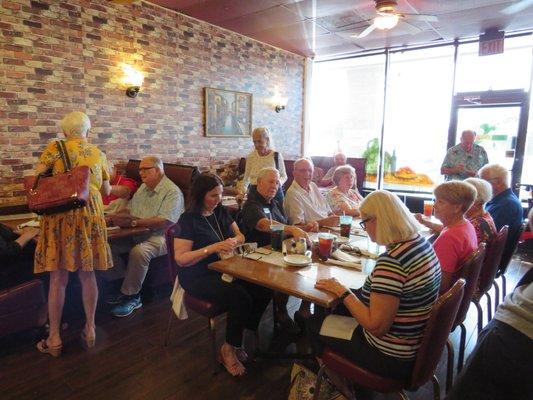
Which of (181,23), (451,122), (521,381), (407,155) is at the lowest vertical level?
(521,381)

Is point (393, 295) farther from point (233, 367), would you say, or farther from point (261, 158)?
point (261, 158)

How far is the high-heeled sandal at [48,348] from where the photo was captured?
99.2 inches

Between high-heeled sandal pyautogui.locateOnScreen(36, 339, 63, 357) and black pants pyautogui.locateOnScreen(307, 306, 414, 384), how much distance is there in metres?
1.89

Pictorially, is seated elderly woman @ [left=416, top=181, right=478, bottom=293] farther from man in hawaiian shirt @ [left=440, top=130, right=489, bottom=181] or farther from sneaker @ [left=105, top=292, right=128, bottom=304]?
man in hawaiian shirt @ [left=440, top=130, right=489, bottom=181]

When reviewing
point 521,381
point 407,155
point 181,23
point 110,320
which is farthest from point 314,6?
point 521,381

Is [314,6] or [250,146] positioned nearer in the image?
[314,6]


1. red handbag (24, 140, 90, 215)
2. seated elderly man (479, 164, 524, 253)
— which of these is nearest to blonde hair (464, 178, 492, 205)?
seated elderly man (479, 164, 524, 253)

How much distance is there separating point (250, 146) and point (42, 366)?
177 inches

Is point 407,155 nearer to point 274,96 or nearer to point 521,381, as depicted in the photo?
point 274,96

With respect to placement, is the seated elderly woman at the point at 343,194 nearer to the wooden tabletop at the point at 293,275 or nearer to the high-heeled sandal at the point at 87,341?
the wooden tabletop at the point at 293,275

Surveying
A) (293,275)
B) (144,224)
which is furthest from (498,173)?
(144,224)

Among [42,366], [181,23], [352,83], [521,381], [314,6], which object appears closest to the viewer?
[521,381]

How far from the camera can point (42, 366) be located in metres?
2.42

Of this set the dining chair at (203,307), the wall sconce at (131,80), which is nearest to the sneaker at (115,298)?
the dining chair at (203,307)
